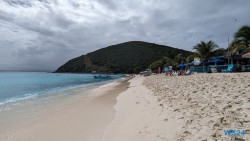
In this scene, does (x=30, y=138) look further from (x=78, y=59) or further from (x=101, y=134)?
(x=78, y=59)

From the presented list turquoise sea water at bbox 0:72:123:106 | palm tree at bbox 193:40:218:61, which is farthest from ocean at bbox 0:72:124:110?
palm tree at bbox 193:40:218:61

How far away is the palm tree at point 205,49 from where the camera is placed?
3281cm

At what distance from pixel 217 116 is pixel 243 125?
798mm

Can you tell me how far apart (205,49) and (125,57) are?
88.7m

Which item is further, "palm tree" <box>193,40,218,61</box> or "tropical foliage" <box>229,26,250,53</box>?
"palm tree" <box>193,40,218,61</box>

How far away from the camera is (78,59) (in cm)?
15662

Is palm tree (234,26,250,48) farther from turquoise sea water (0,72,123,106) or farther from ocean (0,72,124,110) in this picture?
turquoise sea water (0,72,123,106)

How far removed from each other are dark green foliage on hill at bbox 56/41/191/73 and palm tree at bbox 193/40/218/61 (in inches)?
2748

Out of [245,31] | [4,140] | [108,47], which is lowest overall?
[4,140]

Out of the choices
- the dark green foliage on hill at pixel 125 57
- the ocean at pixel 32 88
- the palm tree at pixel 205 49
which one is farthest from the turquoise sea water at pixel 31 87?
the dark green foliage on hill at pixel 125 57

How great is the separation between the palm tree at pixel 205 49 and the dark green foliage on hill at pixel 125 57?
6979 centimetres

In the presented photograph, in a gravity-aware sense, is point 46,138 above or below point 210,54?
below

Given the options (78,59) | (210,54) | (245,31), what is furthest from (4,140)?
(78,59)

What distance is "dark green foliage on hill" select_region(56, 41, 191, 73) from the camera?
4289 inches
